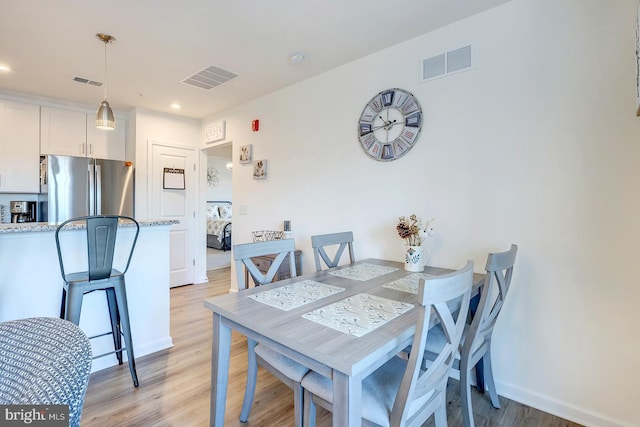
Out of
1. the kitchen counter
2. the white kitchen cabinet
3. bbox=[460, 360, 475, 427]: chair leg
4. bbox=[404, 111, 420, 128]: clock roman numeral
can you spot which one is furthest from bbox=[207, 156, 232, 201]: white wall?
bbox=[460, 360, 475, 427]: chair leg

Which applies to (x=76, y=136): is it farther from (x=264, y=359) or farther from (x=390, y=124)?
(x=264, y=359)

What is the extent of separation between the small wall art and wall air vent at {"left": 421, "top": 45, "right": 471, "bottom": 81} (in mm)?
2015

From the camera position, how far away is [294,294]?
1.57 metres

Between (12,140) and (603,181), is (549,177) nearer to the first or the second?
(603,181)

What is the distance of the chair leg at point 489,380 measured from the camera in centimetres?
183

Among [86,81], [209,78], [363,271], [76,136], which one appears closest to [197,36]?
[209,78]

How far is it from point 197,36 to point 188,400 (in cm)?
257

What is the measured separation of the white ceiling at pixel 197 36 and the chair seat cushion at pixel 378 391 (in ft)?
7.05

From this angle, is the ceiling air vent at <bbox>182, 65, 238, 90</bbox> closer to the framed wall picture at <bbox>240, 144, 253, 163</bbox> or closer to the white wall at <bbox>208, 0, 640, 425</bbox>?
the framed wall picture at <bbox>240, 144, 253, 163</bbox>

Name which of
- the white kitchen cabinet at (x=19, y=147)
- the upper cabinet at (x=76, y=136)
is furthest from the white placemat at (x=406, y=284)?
the white kitchen cabinet at (x=19, y=147)

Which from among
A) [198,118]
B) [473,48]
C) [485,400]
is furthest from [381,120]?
[198,118]

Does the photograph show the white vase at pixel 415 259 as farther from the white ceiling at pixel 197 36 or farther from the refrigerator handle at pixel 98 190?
the refrigerator handle at pixel 98 190

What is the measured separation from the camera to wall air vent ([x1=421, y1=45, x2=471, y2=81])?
2115 mm

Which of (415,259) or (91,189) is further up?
(91,189)
